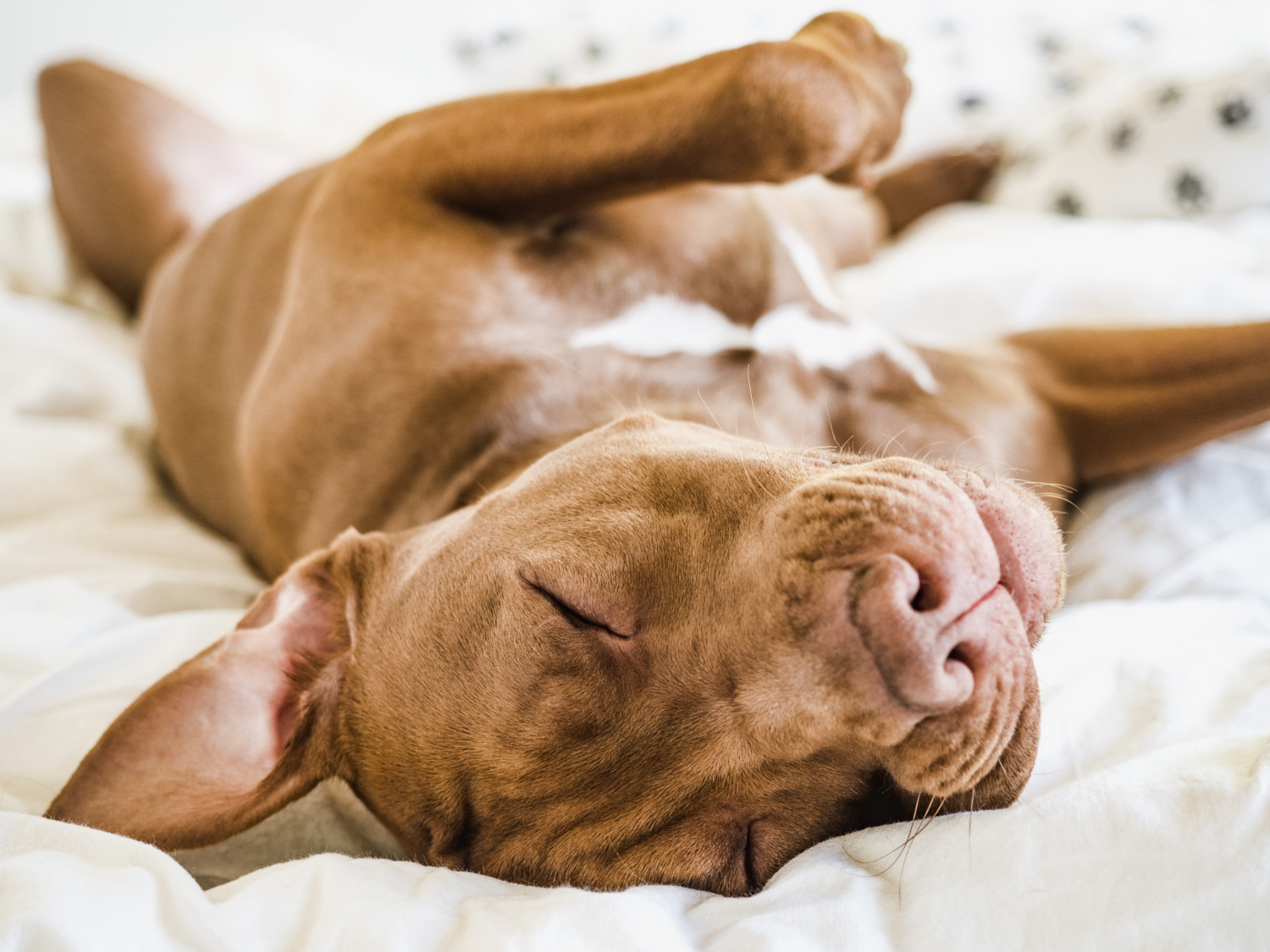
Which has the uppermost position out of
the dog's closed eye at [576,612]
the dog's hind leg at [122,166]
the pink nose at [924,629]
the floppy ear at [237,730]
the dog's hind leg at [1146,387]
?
the dog's hind leg at [122,166]

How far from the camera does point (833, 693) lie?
3.85 ft

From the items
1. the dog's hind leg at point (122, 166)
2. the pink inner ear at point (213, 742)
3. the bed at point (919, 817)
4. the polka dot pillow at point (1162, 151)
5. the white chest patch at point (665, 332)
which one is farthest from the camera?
the dog's hind leg at point (122, 166)

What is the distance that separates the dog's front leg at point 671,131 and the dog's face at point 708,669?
731 mm

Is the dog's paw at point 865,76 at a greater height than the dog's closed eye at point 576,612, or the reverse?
the dog's paw at point 865,76

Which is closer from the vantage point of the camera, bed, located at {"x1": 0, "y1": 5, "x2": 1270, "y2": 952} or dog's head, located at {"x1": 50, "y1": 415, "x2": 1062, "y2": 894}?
bed, located at {"x1": 0, "y1": 5, "x2": 1270, "y2": 952}

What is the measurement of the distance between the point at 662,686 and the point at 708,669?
0.07 metres

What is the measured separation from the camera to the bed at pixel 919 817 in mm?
1007

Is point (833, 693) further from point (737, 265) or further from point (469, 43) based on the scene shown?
point (469, 43)

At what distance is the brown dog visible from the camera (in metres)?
1.23

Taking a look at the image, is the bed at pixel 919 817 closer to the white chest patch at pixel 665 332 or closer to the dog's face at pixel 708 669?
the dog's face at pixel 708 669

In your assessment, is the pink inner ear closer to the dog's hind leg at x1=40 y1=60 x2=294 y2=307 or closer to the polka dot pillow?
the dog's hind leg at x1=40 y1=60 x2=294 y2=307

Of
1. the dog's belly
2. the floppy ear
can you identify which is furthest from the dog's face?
the dog's belly

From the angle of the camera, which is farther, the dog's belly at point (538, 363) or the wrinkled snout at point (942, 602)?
the dog's belly at point (538, 363)

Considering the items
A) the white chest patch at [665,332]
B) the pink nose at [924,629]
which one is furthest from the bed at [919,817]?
the white chest patch at [665,332]
